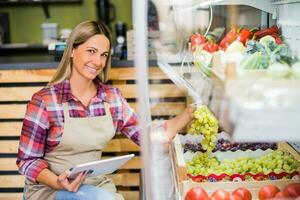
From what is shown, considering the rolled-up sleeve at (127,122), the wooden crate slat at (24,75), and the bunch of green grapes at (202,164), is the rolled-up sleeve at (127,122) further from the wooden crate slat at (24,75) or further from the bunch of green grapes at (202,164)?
the wooden crate slat at (24,75)

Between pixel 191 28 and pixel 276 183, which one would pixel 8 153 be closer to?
pixel 191 28

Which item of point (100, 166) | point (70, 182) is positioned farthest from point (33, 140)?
point (100, 166)

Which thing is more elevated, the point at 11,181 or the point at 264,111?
the point at 264,111

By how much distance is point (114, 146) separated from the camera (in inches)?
112

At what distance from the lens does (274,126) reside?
2.91 ft

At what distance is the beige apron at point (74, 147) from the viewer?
196 cm

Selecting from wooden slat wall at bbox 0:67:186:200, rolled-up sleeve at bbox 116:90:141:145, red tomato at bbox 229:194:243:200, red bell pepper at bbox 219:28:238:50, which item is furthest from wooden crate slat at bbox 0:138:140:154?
red tomato at bbox 229:194:243:200

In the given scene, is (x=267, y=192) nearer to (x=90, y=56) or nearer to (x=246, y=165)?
(x=246, y=165)

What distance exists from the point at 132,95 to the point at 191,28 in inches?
42.4

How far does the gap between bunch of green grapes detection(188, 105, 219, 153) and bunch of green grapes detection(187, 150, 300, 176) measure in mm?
53

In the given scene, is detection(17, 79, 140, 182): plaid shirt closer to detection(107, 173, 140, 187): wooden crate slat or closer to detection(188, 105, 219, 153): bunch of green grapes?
detection(188, 105, 219, 153): bunch of green grapes

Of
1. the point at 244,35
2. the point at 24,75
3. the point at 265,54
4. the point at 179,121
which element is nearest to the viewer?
the point at 265,54

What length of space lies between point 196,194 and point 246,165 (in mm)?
278

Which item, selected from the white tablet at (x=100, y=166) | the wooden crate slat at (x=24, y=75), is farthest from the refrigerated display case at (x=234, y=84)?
the wooden crate slat at (x=24, y=75)
